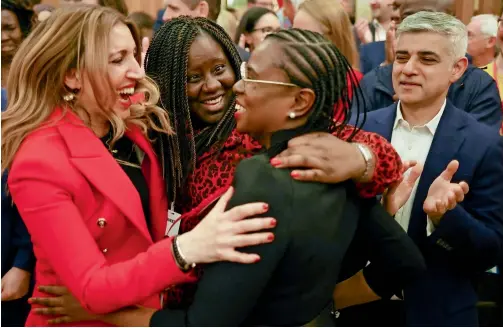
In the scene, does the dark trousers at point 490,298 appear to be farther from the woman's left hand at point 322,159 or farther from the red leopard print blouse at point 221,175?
the woman's left hand at point 322,159

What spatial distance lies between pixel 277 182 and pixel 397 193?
2.21 ft

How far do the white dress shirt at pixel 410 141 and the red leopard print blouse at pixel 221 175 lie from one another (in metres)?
0.47

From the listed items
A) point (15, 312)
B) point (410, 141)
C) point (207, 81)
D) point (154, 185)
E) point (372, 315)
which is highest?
point (207, 81)

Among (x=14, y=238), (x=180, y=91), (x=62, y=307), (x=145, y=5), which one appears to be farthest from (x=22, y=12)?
(x=145, y=5)

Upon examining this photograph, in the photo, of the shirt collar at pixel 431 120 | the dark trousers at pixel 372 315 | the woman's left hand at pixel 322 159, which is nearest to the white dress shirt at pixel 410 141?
the shirt collar at pixel 431 120

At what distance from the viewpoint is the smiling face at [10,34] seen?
2.68m

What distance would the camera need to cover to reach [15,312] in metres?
2.17

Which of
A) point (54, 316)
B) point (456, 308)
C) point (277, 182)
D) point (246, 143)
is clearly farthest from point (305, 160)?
point (456, 308)

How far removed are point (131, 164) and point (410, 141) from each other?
96cm

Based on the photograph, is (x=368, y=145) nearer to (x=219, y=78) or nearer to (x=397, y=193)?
(x=397, y=193)

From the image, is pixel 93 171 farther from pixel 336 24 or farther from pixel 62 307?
pixel 336 24

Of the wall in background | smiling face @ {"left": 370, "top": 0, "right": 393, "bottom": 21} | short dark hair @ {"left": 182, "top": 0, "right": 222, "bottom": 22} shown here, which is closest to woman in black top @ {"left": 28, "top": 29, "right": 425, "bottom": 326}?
short dark hair @ {"left": 182, "top": 0, "right": 222, "bottom": 22}

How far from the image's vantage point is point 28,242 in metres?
2.07

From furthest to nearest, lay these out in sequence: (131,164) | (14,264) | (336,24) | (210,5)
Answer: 1. (210,5)
2. (336,24)
3. (14,264)
4. (131,164)
